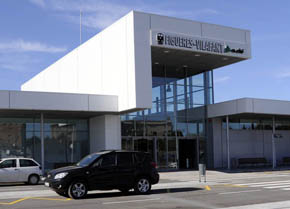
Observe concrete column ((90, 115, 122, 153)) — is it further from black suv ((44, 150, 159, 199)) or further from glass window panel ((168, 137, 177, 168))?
black suv ((44, 150, 159, 199))

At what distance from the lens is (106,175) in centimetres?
1533

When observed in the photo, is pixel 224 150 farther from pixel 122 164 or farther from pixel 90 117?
pixel 122 164

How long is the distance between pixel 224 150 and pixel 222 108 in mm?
4526

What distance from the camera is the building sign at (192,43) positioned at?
89.1ft

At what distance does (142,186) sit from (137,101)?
10284mm

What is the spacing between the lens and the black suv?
577 inches

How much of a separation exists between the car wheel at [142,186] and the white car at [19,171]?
792 centimetres

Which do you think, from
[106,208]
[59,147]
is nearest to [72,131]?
[59,147]

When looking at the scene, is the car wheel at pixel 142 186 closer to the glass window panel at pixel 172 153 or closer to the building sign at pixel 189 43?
the building sign at pixel 189 43

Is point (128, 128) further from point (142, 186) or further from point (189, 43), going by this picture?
point (142, 186)

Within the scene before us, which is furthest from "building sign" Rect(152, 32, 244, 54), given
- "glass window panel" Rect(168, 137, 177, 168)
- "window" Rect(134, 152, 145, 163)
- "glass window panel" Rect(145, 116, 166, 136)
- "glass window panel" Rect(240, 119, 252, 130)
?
"window" Rect(134, 152, 145, 163)

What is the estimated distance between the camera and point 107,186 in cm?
1532

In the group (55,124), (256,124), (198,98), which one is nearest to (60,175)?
(55,124)

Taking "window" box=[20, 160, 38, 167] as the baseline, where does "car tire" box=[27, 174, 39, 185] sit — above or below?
below
